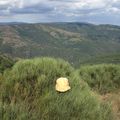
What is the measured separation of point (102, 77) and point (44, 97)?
989cm

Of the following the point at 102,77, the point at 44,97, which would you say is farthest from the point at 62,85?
the point at 102,77

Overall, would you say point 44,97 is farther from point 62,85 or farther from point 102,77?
point 102,77

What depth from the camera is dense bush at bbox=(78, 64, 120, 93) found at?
1584 cm

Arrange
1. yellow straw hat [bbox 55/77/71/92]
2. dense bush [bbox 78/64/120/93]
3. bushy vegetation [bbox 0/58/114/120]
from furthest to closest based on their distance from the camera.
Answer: dense bush [bbox 78/64/120/93] → yellow straw hat [bbox 55/77/71/92] → bushy vegetation [bbox 0/58/114/120]

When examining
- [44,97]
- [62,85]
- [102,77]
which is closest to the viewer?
[44,97]

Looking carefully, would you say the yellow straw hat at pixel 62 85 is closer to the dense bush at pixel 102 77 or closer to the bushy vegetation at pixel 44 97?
the bushy vegetation at pixel 44 97

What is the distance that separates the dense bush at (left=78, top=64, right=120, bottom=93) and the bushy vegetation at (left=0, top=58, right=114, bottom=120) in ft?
22.6

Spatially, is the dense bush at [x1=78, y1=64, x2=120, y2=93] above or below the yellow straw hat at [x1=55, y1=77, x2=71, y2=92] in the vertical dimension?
below

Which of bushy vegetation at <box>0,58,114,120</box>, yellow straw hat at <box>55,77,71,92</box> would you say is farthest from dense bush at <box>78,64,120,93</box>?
yellow straw hat at <box>55,77,71,92</box>

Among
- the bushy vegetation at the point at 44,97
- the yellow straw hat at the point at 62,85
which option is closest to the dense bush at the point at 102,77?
the bushy vegetation at the point at 44,97

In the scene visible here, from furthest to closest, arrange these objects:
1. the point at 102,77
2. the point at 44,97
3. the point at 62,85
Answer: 1. the point at 102,77
2. the point at 62,85
3. the point at 44,97

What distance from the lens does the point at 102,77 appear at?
1689 centimetres

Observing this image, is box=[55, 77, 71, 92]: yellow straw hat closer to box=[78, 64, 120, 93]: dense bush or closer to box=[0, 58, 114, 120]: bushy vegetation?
box=[0, 58, 114, 120]: bushy vegetation

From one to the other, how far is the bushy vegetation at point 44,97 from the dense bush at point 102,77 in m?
6.87
